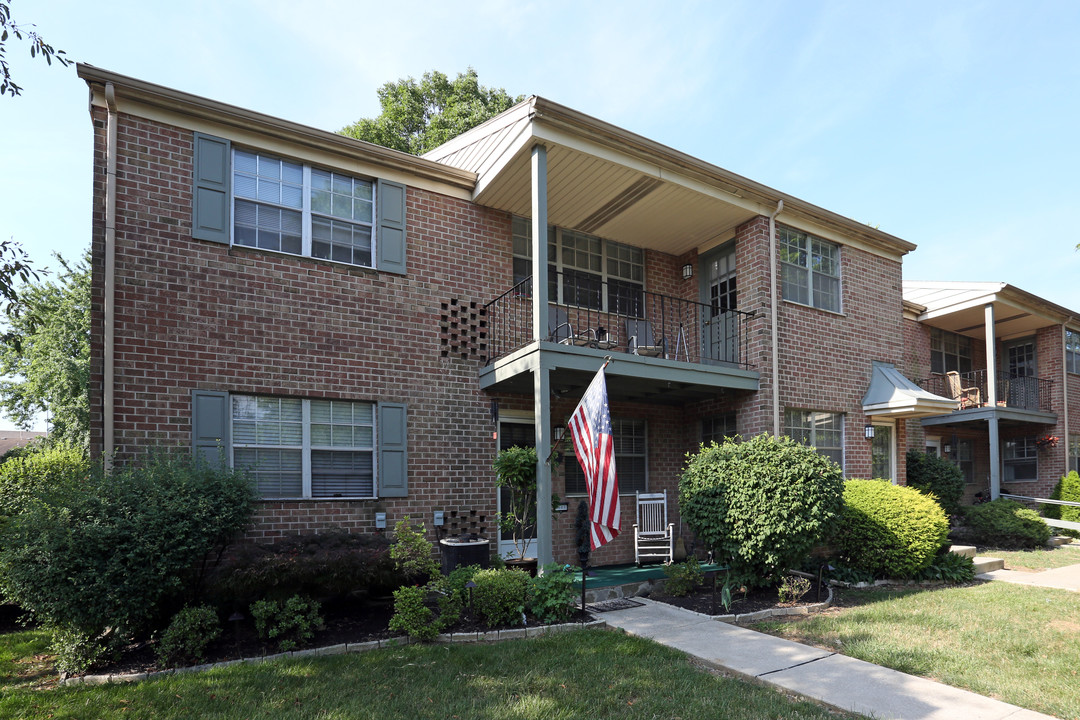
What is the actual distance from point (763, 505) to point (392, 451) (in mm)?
4676

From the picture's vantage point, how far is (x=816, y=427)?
1107 centimetres

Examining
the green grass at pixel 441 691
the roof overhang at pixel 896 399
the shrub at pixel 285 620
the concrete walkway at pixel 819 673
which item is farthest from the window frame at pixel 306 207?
the roof overhang at pixel 896 399

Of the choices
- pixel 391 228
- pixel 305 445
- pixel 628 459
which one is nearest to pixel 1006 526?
pixel 628 459

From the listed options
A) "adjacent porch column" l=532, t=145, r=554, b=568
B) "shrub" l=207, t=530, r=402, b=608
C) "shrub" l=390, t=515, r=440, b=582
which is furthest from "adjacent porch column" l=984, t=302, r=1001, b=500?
"shrub" l=207, t=530, r=402, b=608

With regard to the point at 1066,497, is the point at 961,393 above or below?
above

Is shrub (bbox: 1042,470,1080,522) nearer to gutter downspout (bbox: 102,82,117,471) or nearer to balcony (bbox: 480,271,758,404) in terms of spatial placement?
balcony (bbox: 480,271,758,404)

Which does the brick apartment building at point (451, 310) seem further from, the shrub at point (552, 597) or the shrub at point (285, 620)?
the shrub at point (285, 620)

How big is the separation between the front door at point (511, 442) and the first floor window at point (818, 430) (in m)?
4.32

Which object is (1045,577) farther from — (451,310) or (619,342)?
(451,310)

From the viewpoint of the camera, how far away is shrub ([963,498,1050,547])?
1273cm

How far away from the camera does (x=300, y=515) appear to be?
25.0ft

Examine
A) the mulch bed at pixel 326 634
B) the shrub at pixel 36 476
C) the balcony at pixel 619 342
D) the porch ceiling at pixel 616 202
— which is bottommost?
the mulch bed at pixel 326 634

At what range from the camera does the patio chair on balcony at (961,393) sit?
605 inches

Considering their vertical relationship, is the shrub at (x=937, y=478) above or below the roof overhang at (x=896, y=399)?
below
